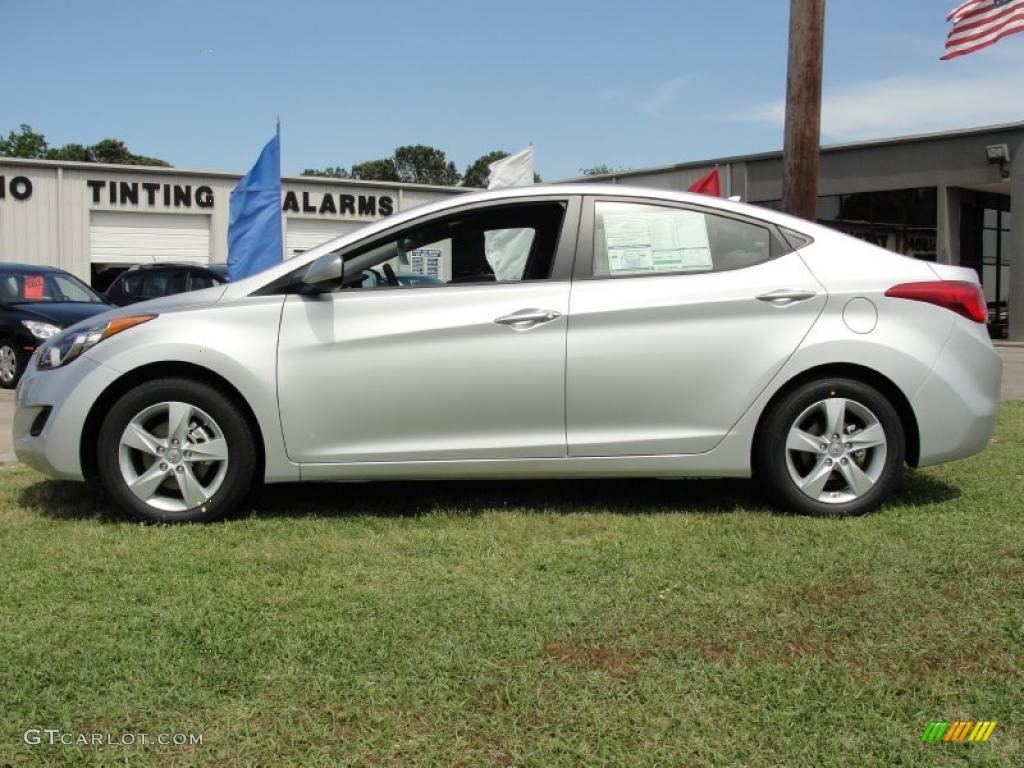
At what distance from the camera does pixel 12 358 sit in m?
11.5

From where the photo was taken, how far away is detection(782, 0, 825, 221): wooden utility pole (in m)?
7.81

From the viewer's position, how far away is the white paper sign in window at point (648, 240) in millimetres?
4762

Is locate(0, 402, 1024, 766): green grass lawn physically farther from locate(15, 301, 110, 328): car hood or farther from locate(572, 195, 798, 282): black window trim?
locate(15, 301, 110, 328): car hood

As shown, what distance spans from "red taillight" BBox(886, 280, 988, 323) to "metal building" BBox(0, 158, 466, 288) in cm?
2503

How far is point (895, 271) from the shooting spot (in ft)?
15.6

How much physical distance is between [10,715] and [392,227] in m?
2.78

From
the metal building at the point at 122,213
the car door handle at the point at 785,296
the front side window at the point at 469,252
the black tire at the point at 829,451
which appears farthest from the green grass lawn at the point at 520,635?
the metal building at the point at 122,213

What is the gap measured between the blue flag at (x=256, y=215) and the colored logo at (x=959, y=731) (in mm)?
8377

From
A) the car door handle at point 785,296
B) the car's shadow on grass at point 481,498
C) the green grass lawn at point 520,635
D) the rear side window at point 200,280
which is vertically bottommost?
the green grass lawn at point 520,635

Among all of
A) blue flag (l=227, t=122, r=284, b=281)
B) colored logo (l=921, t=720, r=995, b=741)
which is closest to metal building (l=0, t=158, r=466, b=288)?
blue flag (l=227, t=122, r=284, b=281)

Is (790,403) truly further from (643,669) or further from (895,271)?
(643,669)

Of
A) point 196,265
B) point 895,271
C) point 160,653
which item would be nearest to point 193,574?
point 160,653

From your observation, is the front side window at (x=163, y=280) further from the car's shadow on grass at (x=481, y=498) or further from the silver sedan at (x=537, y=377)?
the silver sedan at (x=537, y=377)

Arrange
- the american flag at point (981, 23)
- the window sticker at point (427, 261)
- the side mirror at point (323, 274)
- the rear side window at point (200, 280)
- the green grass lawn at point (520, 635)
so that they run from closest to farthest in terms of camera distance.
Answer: the green grass lawn at point (520, 635), the side mirror at point (323, 274), the window sticker at point (427, 261), the american flag at point (981, 23), the rear side window at point (200, 280)
